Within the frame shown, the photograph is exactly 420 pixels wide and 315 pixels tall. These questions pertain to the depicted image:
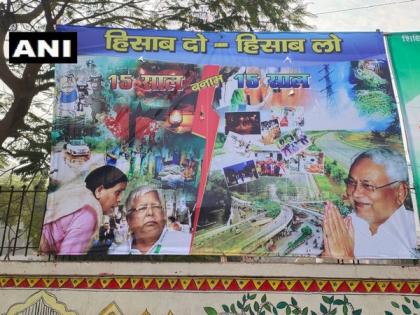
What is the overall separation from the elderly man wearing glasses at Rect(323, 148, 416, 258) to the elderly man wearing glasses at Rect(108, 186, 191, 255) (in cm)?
130

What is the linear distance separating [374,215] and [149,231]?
78.9 inches

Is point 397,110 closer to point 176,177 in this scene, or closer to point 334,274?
point 334,274

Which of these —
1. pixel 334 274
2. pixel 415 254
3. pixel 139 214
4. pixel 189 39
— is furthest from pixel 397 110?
pixel 139 214

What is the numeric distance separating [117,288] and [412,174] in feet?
9.23

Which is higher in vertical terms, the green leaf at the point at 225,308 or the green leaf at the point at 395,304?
the green leaf at the point at 395,304

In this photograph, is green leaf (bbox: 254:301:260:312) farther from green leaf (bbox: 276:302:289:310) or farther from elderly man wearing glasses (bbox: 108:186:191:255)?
elderly man wearing glasses (bbox: 108:186:191:255)

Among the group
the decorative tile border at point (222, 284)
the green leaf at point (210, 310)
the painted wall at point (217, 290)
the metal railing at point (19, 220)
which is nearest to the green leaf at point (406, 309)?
the painted wall at point (217, 290)

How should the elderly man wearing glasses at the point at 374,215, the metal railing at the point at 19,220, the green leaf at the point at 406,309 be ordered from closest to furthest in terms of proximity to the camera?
1. the green leaf at the point at 406,309
2. the elderly man wearing glasses at the point at 374,215
3. the metal railing at the point at 19,220

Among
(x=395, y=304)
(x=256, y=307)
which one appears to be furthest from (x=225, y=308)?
(x=395, y=304)

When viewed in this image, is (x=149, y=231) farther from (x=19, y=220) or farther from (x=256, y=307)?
(x=19, y=220)

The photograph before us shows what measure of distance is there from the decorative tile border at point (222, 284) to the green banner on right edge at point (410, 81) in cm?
91

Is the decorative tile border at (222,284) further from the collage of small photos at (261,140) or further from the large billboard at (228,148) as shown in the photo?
the collage of small photos at (261,140)

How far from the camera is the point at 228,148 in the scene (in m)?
4.20

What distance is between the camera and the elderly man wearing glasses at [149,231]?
3918mm
